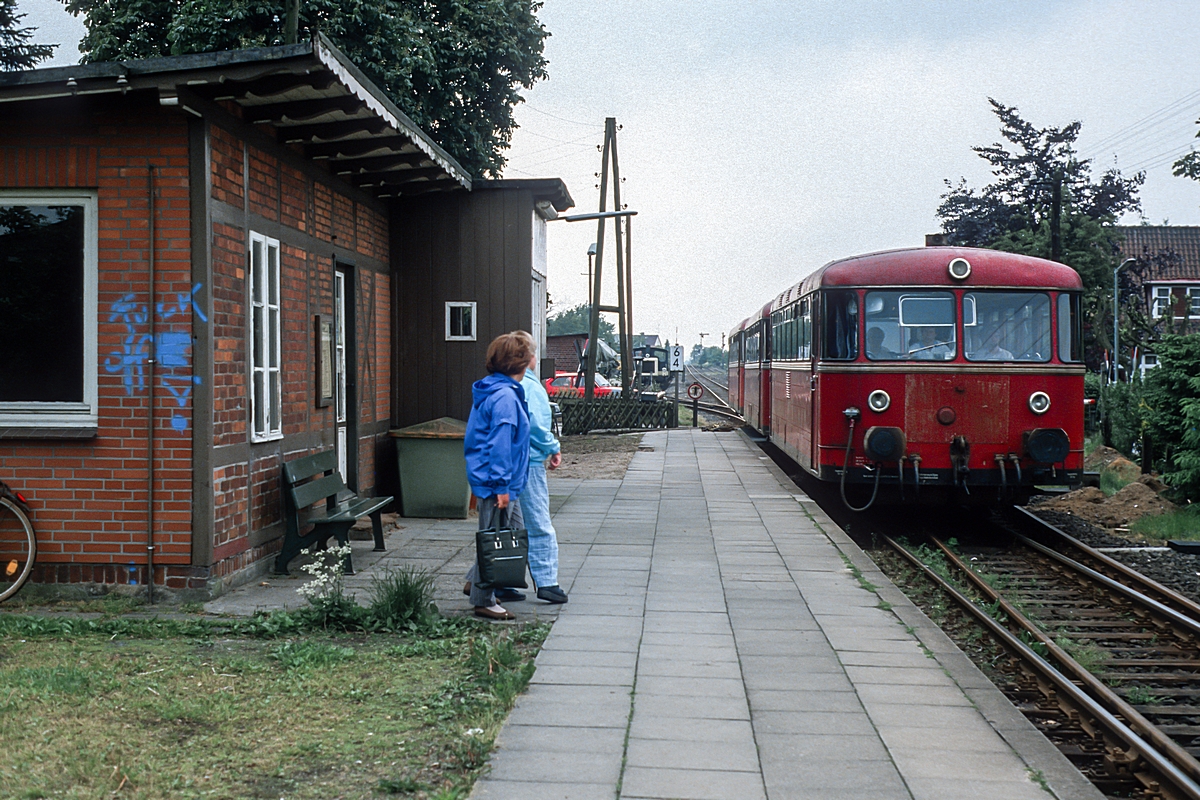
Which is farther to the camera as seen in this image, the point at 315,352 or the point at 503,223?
the point at 503,223

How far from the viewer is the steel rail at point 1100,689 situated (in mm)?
5012

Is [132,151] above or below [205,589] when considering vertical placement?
above

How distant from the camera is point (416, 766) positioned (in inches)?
172

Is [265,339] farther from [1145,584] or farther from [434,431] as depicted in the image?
[1145,584]

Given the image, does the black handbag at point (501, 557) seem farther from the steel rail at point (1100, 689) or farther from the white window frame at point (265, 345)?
the steel rail at point (1100, 689)

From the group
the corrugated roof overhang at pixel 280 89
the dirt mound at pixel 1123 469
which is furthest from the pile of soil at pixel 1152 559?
the corrugated roof overhang at pixel 280 89

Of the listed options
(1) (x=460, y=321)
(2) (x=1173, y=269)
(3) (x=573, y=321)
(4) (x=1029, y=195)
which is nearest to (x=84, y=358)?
(1) (x=460, y=321)

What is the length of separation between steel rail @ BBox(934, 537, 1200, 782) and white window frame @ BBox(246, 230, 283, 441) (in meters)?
5.55

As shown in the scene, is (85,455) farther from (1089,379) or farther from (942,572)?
(1089,379)

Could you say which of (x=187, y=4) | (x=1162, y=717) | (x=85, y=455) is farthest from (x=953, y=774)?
(x=187, y=4)

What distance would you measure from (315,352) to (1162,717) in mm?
6841

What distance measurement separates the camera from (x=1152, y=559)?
11.0m

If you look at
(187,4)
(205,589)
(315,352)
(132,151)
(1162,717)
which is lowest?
(1162,717)

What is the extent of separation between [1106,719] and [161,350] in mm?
5936
